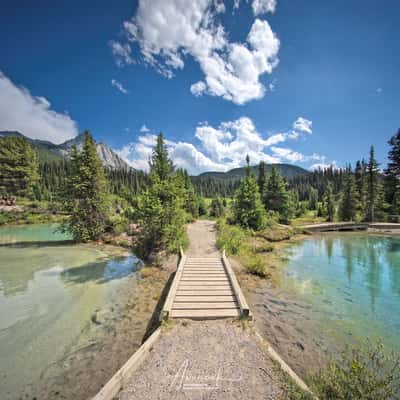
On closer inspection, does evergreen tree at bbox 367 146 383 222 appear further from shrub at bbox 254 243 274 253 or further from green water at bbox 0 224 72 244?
green water at bbox 0 224 72 244

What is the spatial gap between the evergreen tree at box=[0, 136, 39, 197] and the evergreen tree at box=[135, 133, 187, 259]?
4229 cm

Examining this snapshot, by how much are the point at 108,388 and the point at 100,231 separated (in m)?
16.4

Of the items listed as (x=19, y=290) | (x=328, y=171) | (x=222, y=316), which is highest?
(x=328, y=171)

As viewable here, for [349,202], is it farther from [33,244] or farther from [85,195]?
[33,244]

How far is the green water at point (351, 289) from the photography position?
579cm

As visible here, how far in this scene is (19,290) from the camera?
26.6ft

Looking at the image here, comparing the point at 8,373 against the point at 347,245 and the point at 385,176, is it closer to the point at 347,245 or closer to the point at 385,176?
the point at 347,245

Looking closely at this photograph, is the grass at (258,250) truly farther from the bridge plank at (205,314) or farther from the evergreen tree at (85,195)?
the evergreen tree at (85,195)

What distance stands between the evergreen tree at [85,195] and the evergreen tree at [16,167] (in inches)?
1269

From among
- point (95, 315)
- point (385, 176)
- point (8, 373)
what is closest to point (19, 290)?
point (95, 315)

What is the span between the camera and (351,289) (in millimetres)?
8648

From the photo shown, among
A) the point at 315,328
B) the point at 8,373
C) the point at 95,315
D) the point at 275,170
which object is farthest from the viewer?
the point at 275,170

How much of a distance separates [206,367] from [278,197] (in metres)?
29.3

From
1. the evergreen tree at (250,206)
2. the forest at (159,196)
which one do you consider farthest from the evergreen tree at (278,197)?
the evergreen tree at (250,206)
